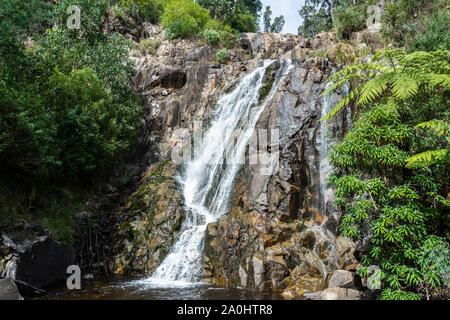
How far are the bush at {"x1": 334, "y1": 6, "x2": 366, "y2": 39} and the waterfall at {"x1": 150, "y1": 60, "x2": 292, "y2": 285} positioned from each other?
A: 35.2 feet

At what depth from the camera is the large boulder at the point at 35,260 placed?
812cm

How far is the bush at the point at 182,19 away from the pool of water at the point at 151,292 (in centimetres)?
2283

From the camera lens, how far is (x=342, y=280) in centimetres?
761

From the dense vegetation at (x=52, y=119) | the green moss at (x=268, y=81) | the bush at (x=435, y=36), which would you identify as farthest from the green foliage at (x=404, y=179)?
the dense vegetation at (x=52, y=119)

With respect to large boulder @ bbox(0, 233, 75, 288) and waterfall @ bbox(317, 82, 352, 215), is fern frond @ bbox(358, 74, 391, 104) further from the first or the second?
large boulder @ bbox(0, 233, 75, 288)

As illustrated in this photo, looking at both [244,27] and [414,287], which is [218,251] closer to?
[414,287]

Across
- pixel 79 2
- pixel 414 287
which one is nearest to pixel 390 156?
pixel 414 287

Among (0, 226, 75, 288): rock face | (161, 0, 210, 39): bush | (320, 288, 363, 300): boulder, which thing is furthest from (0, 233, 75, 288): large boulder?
(161, 0, 210, 39): bush

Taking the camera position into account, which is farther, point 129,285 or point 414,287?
point 129,285

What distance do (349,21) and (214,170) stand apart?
1946cm

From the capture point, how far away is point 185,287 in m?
8.86

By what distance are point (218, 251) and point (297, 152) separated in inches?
195

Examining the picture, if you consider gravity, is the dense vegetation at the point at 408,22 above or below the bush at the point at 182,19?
below

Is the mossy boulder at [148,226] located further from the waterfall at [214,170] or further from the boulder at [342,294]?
the boulder at [342,294]
